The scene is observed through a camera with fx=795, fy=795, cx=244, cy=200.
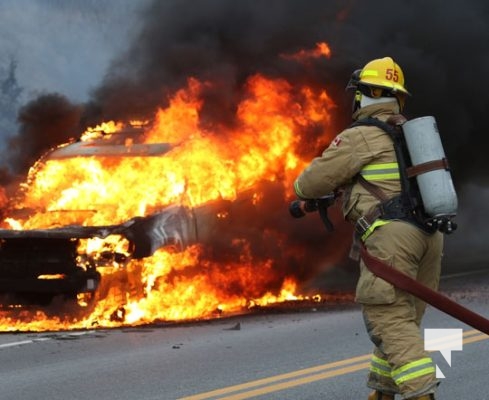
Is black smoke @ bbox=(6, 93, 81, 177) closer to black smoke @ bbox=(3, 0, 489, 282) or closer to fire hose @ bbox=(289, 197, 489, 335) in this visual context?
black smoke @ bbox=(3, 0, 489, 282)

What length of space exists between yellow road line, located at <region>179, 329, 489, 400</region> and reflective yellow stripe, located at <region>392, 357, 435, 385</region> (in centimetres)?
174

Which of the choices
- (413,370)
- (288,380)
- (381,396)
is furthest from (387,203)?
(288,380)

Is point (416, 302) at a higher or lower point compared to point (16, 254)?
lower

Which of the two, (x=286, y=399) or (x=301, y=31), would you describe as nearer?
(x=286, y=399)

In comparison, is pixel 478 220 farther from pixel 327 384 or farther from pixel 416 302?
pixel 416 302

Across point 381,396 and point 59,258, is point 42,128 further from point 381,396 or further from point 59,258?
point 381,396

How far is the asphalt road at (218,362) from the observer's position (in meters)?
5.32

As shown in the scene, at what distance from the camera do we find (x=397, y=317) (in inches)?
146

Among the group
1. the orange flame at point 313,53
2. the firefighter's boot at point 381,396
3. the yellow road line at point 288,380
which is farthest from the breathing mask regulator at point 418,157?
the orange flame at point 313,53

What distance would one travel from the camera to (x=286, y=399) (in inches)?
200

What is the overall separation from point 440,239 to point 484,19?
38.3 ft

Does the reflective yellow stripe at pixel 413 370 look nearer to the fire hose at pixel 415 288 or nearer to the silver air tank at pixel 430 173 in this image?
the fire hose at pixel 415 288

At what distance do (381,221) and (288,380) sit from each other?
2138 mm

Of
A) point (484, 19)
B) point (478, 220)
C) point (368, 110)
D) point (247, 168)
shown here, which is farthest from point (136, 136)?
point (478, 220)
